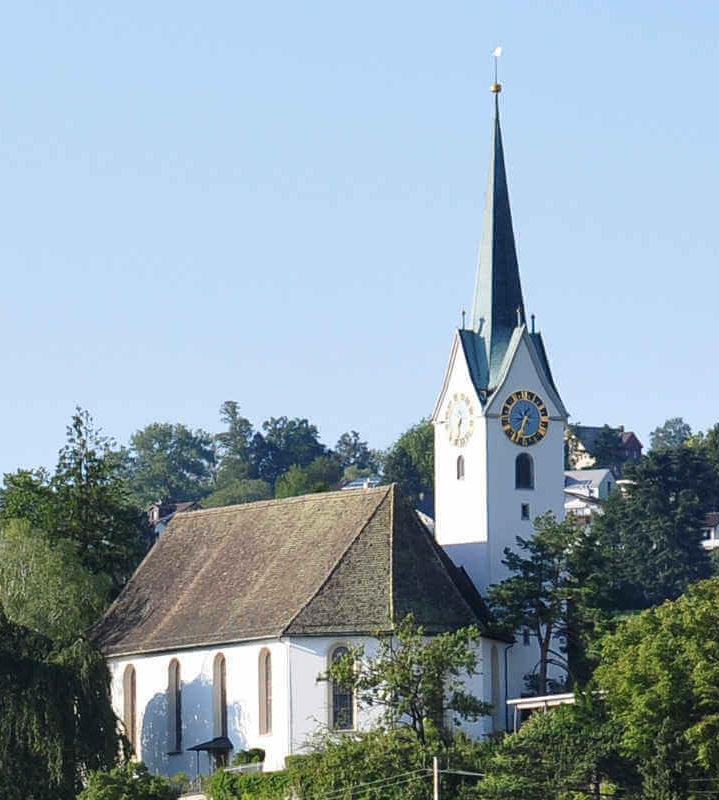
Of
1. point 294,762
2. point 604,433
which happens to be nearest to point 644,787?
point 294,762

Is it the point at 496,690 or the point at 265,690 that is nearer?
the point at 265,690

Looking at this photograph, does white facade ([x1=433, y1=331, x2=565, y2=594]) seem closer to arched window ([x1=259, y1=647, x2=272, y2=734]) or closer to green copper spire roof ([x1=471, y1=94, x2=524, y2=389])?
green copper spire roof ([x1=471, y1=94, x2=524, y2=389])

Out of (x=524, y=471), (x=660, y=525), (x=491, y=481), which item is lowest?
(x=491, y=481)

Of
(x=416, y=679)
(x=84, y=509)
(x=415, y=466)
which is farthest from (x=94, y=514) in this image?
(x=415, y=466)

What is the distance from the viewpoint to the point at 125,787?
2837 inches

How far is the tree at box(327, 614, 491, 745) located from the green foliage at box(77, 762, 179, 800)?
19.7 ft

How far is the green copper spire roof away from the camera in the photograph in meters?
87.8

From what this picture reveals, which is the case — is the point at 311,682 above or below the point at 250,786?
above

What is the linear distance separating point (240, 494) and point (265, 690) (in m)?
116

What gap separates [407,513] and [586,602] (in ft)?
21.4

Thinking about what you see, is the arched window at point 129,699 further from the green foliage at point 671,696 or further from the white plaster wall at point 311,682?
the green foliage at point 671,696

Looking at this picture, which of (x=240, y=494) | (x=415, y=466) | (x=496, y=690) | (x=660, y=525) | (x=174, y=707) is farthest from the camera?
(x=240, y=494)

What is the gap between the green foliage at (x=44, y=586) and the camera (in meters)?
85.6

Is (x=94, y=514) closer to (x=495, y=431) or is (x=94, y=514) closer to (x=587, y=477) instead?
(x=495, y=431)
